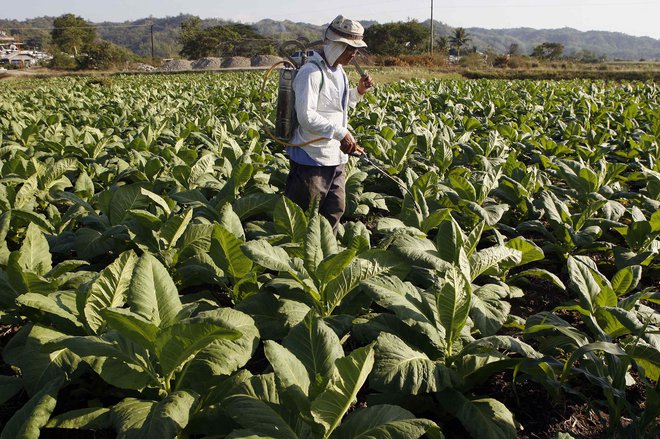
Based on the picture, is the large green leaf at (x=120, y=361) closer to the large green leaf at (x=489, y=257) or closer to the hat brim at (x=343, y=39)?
the large green leaf at (x=489, y=257)

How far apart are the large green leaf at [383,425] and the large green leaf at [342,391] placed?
0.33 feet

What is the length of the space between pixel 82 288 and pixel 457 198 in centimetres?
302

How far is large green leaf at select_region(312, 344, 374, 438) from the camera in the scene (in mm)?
1766

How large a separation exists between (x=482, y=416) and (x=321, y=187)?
2.41 m

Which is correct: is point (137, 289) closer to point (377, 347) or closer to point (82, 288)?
point (82, 288)

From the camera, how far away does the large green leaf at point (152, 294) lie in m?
2.25

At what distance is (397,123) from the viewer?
28.4 feet

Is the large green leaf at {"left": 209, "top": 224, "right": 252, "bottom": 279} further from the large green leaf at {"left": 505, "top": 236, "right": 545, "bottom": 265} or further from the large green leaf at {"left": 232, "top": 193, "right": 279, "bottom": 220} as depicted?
the large green leaf at {"left": 505, "top": 236, "right": 545, "bottom": 265}

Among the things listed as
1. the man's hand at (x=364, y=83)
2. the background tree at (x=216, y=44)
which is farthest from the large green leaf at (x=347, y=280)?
the background tree at (x=216, y=44)

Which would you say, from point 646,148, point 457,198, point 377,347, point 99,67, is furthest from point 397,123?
point 99,67

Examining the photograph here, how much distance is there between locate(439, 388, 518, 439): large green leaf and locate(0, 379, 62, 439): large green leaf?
1.65 meters

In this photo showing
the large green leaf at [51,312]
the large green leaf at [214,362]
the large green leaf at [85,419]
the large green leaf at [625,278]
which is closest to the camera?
the large green leaf at [85,419]

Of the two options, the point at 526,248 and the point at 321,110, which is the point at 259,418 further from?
the point at 321,110

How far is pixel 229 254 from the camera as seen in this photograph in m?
2.80
